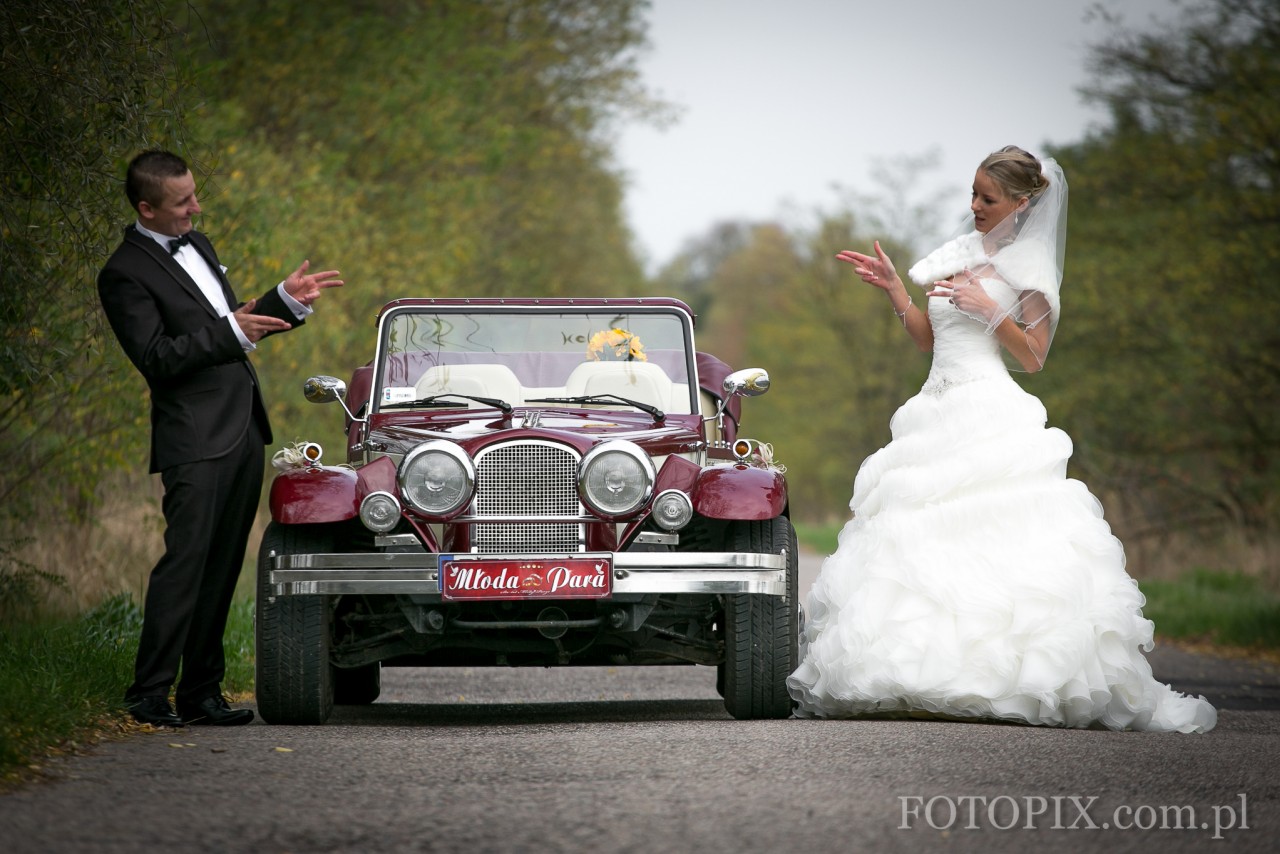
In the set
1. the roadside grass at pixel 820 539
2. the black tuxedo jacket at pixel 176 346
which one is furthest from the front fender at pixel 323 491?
the roadside grass at pixel 820 539

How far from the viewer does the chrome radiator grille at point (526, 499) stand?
653cm

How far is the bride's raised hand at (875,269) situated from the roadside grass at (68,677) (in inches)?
145

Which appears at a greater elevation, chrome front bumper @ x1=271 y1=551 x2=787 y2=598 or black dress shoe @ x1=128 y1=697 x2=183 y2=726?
chrome front bumper @ x1=271 y1=551 x2=787 y2=598

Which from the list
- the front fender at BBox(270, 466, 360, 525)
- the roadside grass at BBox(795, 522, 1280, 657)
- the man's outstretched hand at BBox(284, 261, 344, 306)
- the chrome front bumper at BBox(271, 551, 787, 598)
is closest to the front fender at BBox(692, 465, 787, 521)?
the chrome front bumper at BBox(271, 551, 787, 598)

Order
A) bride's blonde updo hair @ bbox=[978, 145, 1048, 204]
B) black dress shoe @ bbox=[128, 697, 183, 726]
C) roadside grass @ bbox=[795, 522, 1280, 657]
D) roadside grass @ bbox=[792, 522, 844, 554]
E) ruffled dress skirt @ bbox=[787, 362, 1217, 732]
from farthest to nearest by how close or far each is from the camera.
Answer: roadside grass @ bbox=[792, 522, 844, 554] → roadside grass @ bbox=[795, 522, 1280, 657] → bride's blonde updo hair @ bbox=[978, 145, 1048, 204] → ruffled dress skirt @ bbox=[787, 362, 1217, 732] → black dress shoe @ bbox=[128, 697, 183, 726]

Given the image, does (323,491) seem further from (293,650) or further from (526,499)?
(526,499)

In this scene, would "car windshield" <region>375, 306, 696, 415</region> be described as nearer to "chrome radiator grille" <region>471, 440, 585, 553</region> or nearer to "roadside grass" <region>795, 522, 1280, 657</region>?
"chrome radiator grille" <region>471, 440, 585, 553</region>

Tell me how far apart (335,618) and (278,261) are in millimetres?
6865

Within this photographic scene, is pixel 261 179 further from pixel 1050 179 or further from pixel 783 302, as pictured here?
pixel 783 302

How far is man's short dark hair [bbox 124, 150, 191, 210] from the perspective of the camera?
636 cm

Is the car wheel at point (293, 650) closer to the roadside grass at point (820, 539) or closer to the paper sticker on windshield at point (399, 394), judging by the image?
the paper sticker on windshield at point (399, 394)

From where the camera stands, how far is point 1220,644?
13281 mm

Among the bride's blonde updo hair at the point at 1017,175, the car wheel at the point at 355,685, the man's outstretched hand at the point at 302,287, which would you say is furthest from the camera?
the car wheel at the point at 355,685

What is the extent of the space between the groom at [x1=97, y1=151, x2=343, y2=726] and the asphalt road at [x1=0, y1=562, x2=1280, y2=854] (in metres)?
0.35
